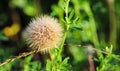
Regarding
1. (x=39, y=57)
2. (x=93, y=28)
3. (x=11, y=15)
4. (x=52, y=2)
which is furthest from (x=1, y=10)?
(x=93, y=28)

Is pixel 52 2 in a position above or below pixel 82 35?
above

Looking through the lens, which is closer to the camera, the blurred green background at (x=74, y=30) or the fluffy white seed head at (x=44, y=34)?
the fluffy white seed head at (x=44, y=34)

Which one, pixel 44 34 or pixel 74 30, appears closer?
pixel 44 34

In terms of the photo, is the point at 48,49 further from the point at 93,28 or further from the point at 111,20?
the point at 111,20
